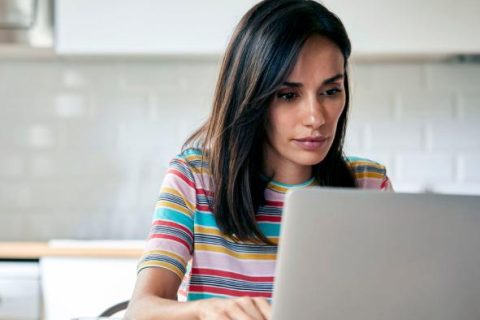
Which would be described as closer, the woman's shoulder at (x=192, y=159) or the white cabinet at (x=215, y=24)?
the woman's shoulder at (x=192, y=159)

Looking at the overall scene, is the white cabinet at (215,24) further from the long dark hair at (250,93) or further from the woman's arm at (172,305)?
the woman's arm at (172,305)

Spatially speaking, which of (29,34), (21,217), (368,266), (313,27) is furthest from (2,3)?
(368,266)

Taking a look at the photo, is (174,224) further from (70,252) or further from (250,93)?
(70,252)

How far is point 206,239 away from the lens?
156 cm

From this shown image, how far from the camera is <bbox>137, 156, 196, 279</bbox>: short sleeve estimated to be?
1.45m

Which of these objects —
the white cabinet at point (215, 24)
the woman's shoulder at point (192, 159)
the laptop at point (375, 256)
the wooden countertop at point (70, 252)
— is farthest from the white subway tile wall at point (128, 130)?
the laptop at point (375, 256)

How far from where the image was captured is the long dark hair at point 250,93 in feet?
4.89

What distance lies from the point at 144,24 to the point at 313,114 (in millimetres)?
1293

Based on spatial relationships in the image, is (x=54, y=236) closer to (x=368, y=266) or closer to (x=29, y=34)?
(x=29, y=34)

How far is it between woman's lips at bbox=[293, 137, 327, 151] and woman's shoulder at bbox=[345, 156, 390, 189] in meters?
0.24

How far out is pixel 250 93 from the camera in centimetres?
150

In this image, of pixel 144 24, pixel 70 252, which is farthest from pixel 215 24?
pixel 70 252

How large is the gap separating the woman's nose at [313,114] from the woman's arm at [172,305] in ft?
1.24

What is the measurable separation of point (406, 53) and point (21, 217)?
5.00 ft
